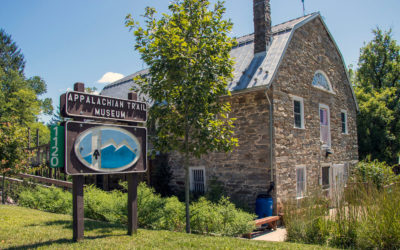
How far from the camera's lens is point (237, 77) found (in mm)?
11672

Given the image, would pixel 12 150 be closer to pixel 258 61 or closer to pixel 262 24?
pixel 258 61

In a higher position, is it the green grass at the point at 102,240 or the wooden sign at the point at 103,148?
the wooden sign at the point at 103,148

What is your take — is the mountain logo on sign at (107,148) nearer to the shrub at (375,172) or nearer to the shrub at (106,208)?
the shrub at (106,208)

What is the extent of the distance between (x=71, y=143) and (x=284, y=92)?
8.32 metres

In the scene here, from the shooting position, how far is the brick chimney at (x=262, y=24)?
1197 cm

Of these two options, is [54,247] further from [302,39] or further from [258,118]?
[302,39]

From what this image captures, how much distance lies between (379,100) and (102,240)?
79.2 feet

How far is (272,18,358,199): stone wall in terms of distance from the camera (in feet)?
36.3

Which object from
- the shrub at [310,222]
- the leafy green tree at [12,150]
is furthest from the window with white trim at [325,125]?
the leafy green tree at [12,150]

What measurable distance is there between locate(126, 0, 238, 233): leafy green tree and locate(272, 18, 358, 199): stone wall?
13.4 ft

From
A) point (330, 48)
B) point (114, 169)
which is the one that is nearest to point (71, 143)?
point (114, 169)

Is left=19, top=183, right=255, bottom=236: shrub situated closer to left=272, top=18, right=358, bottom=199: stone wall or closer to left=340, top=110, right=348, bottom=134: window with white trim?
left=272, top=18, right=358, bottom=199: stone wall

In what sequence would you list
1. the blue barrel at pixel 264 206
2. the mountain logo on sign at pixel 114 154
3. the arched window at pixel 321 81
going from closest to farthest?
the mountain logo on sign at pixel 114 154, the blue barrel at pixel 264 206, the arched window at pixel 321 81

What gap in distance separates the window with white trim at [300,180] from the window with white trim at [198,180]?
3.56 m
